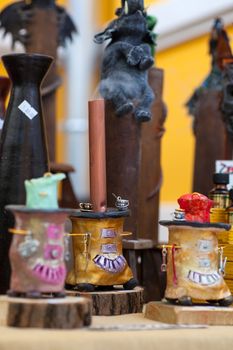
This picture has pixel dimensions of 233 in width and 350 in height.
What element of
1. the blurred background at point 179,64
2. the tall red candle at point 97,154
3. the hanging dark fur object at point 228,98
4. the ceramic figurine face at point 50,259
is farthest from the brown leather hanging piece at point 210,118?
the ceramic figurine face at point 50,259

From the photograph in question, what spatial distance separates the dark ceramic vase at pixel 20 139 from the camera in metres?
1.14

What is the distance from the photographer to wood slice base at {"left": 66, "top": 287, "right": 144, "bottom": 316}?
110 centimetres

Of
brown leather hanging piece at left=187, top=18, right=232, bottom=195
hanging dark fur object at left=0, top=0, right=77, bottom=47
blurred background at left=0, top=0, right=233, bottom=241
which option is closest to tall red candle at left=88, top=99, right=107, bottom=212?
brown leather hanging piece at left=187, top=18, right=232, bottom=195

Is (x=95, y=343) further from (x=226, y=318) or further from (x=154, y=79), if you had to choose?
(x=154, y=79)

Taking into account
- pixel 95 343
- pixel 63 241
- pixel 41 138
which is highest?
pixel 41 138

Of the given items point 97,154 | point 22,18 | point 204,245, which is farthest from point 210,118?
point 204,245

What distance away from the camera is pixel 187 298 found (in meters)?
1.03

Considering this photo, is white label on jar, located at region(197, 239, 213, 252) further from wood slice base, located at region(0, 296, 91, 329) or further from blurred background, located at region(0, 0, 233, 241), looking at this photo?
blurred background, located at region(0, 0, 233, 241)

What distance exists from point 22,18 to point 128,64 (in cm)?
62

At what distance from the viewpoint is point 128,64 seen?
133 centimetres

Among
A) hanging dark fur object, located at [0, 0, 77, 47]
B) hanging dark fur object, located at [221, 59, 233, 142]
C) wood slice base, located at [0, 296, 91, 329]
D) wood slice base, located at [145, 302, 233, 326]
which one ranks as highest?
hanging dark fur object, located at [0, 0, 77, 47]

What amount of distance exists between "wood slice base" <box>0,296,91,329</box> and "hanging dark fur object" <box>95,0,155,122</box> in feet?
1.57

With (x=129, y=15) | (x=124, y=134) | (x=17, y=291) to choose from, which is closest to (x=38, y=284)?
(x=17, y=291)

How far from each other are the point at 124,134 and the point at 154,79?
321 mm
